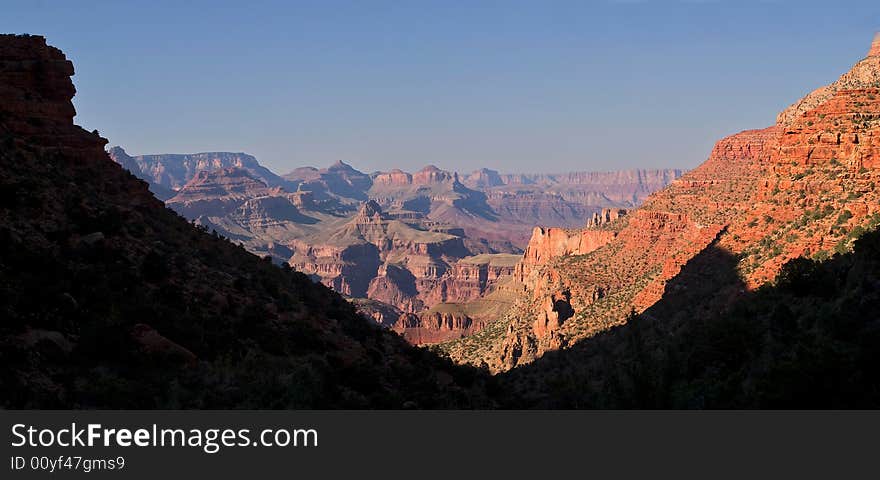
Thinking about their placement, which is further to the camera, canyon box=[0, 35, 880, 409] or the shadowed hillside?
canyon box=[0, 35, 880, 409]

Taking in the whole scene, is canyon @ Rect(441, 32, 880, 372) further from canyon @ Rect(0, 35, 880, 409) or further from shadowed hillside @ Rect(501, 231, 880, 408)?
shadowed hillside @ Rect(501, 231, 880, 408)

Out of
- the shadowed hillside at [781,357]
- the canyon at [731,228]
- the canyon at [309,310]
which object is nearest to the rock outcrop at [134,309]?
the canyon at [309,310]

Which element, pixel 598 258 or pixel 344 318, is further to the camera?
pixel 598 258

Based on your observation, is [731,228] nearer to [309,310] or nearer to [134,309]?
[309,310]

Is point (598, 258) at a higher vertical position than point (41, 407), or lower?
higher

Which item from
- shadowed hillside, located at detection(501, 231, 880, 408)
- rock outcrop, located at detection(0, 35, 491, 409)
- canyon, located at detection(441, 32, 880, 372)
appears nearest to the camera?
shadowed hillside, located at detection(501, 231, 880, 408)

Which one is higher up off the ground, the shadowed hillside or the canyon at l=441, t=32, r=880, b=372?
the canyon at l=441, t=32, r=880, b=372

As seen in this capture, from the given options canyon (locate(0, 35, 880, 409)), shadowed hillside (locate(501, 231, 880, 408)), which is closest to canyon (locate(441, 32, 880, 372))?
canyon (locate(0, 35, 880, 409))

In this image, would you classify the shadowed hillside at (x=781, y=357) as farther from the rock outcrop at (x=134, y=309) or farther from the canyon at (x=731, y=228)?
the rock outcrop at (x=134, y=309)

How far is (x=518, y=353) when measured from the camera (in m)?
76.4
